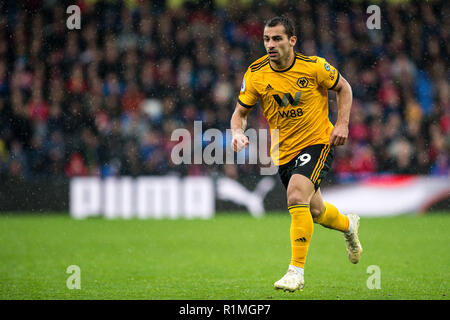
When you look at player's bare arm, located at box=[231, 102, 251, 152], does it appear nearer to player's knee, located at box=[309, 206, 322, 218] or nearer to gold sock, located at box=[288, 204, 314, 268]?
gold sock, located at box=[288, 204, 314, 268]


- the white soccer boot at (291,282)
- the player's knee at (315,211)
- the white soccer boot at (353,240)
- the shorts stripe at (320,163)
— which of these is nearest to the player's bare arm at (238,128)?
the shorts stripe at (320,163)

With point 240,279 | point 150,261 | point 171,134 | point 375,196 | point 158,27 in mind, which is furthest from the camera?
point 158,27

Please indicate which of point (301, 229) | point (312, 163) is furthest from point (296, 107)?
point (301, 229)

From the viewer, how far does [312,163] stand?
562 centimetres

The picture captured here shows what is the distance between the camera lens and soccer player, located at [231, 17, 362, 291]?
552 centimetres

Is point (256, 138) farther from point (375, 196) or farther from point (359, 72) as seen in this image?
point (359, 72)

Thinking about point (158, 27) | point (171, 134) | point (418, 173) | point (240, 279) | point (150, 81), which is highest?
point (158, 27)

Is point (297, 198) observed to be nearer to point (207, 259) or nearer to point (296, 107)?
point (296, 107)

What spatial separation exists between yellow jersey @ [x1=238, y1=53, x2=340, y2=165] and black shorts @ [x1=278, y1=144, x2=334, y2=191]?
5 centimetres

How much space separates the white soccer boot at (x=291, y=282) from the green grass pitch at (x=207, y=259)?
0.31 meters

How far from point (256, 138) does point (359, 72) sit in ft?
11.9

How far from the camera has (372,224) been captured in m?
11.7

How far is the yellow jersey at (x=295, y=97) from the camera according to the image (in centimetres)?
570
